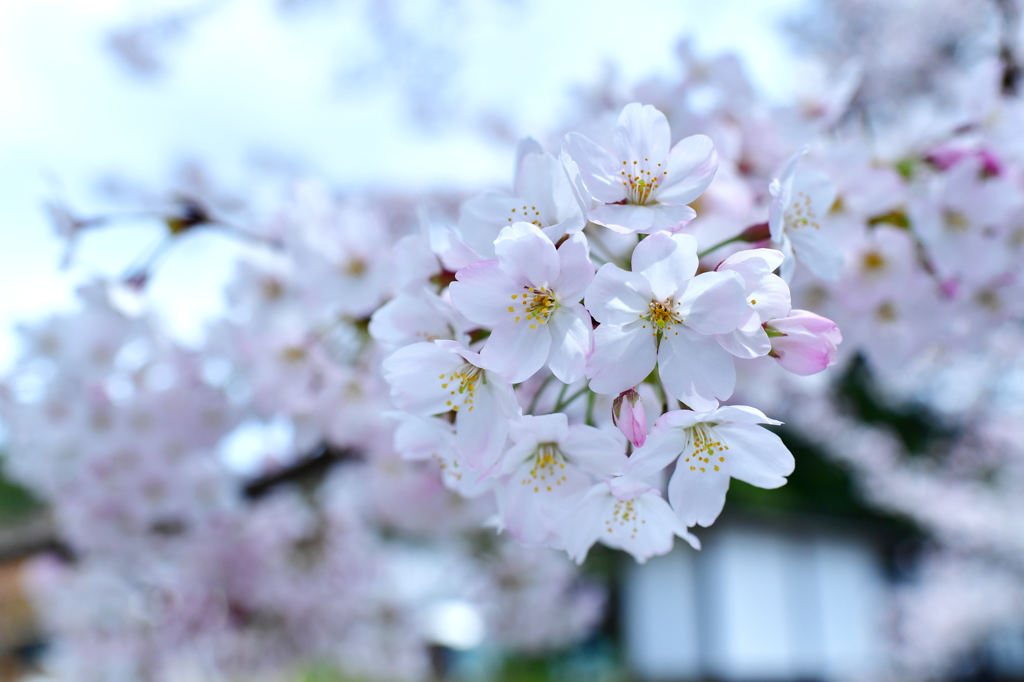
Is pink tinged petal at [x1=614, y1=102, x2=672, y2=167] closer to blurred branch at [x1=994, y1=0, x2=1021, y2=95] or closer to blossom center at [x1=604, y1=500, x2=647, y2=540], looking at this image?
blossom center at [x1=604, y1=500, x2=647, y2=540]

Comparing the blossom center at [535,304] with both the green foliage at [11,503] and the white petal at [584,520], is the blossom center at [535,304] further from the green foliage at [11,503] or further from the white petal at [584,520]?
the green foliage at [11,503]

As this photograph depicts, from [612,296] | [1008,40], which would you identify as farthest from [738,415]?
[1008,40]

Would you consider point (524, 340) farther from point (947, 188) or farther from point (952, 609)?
point (952, 609)

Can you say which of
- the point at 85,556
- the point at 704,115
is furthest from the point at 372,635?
the point at 704,115

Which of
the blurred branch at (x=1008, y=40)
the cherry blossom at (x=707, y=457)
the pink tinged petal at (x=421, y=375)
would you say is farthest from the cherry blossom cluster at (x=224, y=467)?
the blurred branch at (x=1008, y=40)

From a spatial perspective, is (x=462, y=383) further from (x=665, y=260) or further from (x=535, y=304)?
(x=665, y=260)
